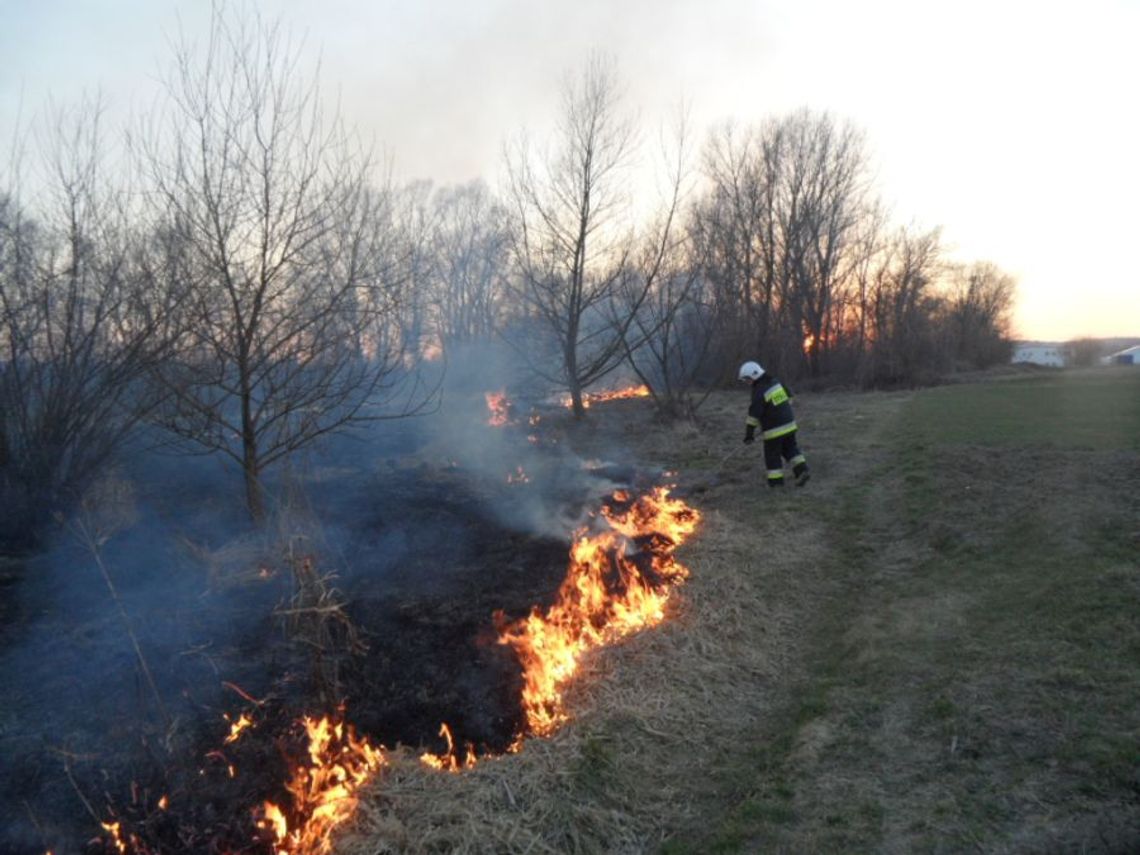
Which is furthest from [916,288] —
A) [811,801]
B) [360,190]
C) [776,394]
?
[811,801]

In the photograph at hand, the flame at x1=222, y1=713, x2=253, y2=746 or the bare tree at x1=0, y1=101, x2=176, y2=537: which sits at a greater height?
the bare tree at x1=0, y1=101, x2=176, y2=537

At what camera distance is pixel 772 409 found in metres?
9.38

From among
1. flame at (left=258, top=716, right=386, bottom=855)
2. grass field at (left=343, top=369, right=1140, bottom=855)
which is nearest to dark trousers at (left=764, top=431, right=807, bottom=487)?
grass field at (left=343, top=369, right=1140, bottom=855)

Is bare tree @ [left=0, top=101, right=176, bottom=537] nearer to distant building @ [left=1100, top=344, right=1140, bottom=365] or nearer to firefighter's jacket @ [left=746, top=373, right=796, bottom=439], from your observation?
firefighter's jacket @ [left=746, top=373, right=796, bottom=439]

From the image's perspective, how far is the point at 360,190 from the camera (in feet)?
23.6

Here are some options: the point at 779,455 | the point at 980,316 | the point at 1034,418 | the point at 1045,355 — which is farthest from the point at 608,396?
the point at 1045,355

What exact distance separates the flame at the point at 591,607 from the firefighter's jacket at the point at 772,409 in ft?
6.68

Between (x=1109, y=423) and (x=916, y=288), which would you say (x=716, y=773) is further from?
(x=916, y=288)

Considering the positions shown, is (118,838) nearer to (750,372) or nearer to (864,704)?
(864,704)

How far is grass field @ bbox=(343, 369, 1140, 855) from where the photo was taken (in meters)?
3.17

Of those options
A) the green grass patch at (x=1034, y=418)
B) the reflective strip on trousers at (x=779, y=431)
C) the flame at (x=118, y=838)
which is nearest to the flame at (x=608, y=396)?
the green grass patch at (x=1034, y=418)

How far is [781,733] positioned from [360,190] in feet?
21.0

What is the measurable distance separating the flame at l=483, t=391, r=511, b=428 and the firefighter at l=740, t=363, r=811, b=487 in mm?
8646

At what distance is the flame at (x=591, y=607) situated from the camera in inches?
182
